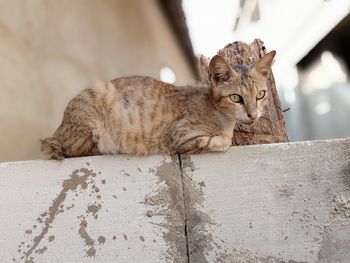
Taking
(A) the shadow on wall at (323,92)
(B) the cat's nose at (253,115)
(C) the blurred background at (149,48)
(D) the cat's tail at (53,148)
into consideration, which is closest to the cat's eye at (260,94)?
(B) the cat's nose at (253,115)

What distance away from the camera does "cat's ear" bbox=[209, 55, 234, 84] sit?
82.0 inches

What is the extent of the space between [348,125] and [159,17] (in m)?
3.03

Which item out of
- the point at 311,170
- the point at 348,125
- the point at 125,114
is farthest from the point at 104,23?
the point at 348,125

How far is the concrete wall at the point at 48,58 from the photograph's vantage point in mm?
2691

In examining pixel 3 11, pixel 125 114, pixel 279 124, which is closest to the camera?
pixel 125 114

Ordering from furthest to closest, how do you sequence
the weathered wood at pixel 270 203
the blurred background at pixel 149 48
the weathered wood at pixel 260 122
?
1. the blurred background at pixel 149 48
2. the weathered wood at pixel 260 122
3. the weathered wood at pixel 270 203

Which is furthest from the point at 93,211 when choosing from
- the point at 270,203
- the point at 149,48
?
the point at 149,48

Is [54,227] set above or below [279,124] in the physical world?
below

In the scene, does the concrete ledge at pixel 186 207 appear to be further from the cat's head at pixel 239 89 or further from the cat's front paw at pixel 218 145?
the cat's head at pixel 239 89

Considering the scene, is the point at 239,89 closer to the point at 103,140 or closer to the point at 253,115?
the point at 253,115

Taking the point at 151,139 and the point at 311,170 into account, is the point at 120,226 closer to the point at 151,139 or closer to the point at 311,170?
the point at 151,139

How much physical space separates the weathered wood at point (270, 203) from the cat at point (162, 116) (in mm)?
152

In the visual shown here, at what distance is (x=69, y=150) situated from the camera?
83.5 inches

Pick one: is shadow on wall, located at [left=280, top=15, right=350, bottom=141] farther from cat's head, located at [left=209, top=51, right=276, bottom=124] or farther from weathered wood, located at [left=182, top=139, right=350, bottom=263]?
weathered wood, located at [left=182, top=139, right=350, bottom=263]
